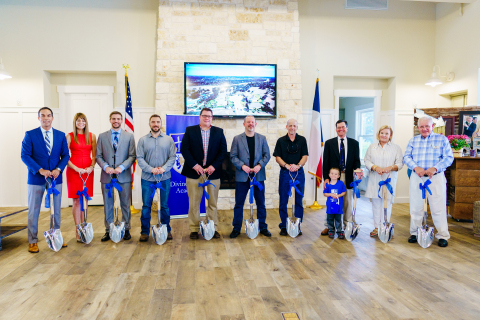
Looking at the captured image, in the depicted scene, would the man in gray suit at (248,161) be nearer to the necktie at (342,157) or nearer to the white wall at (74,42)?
the necktie at (342,157)

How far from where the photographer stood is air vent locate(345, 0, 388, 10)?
22.2 ft

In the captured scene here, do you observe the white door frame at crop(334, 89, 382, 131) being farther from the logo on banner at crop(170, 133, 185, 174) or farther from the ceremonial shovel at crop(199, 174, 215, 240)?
the ceremonial shovel at crop(199, 174, 215, 240)

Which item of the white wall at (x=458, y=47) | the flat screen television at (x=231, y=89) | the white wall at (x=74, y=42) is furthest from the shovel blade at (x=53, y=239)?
the white wall at (x=458, y=47)

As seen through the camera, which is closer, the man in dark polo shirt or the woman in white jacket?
the woman in white jacket

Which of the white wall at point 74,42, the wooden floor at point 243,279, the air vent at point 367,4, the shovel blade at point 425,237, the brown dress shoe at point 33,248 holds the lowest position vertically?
the wooden floor at point 243,279

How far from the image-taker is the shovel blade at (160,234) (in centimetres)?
405

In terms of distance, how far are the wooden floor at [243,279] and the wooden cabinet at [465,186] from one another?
1.19 metres

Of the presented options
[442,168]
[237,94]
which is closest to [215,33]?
[237,94]

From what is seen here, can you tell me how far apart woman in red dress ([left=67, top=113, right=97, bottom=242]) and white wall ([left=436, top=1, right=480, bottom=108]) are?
20.9 feet

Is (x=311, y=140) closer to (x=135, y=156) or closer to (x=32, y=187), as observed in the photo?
(x=135, y=156)

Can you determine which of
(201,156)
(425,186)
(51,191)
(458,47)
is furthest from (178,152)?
(458,47)

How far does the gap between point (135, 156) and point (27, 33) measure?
151 inches

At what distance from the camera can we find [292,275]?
312 cm

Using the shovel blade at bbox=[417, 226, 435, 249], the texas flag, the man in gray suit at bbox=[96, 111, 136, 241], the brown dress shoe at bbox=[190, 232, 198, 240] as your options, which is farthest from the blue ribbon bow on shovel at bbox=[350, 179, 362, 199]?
the man in gray suit at bbox=[96, 111, 136, 241]
